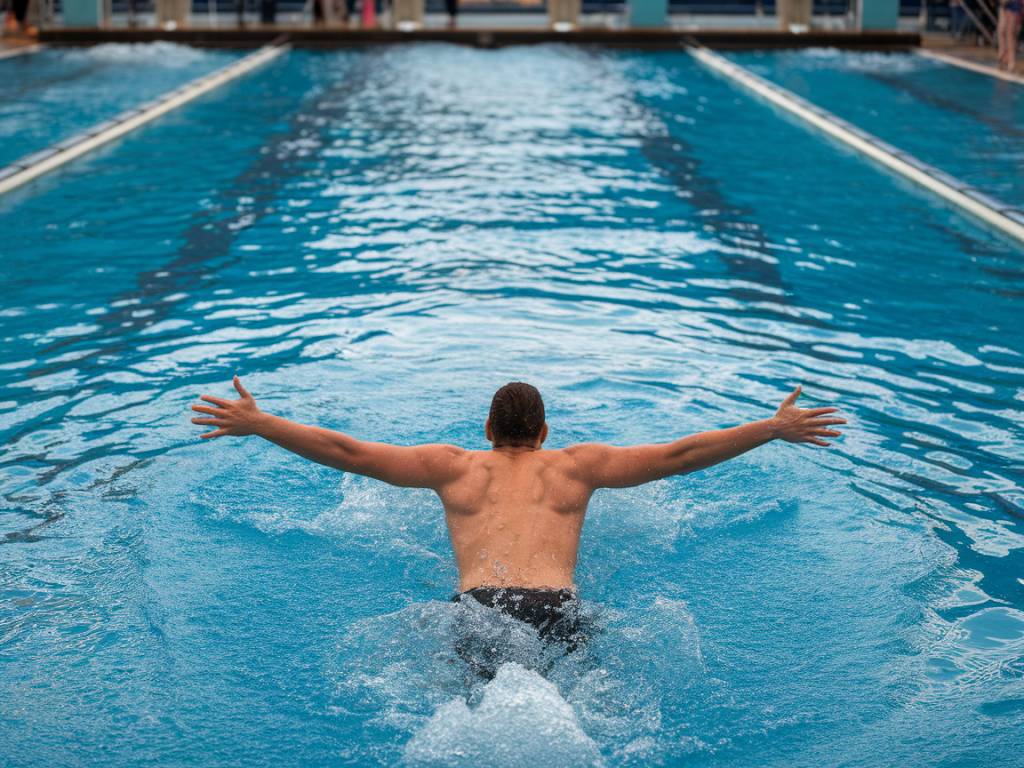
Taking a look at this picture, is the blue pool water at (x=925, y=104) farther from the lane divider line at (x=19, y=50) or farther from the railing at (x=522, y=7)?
the lane divider line at (x=19, y=50)

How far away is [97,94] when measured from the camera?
1432 cm

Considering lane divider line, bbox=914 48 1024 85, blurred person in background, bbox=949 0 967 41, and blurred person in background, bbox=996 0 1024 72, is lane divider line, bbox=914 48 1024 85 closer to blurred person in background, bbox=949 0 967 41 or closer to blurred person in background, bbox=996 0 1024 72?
blurred person in background, bbox=996 0 1024 72

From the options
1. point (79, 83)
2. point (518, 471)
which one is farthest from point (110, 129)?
point (518, 471)

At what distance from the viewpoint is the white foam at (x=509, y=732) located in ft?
10.5

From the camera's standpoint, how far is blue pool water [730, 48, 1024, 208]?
35.2 feet

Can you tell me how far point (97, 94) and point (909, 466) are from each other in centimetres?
1174

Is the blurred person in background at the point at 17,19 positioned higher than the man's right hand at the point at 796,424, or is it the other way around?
the blurred person in background at the point at 17,19

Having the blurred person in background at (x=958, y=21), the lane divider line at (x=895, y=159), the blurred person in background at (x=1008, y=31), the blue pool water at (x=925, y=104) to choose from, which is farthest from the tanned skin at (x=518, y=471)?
the blurred person in background at (x=958, y=21)

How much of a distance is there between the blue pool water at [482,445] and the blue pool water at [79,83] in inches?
58.6

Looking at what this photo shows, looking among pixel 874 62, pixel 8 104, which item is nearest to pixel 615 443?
pixel 8 104

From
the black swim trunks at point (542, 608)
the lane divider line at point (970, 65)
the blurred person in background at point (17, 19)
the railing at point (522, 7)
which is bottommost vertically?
the black swim trunks at point (542, 608)

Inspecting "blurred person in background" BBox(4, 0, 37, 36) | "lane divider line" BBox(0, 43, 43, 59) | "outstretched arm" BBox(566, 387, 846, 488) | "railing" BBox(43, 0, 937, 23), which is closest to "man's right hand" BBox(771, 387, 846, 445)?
"outstretched arm" BBox(566, 387, 846, 488)

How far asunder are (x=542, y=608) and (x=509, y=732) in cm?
40

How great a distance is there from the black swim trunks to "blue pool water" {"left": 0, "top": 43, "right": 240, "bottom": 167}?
330 inches
